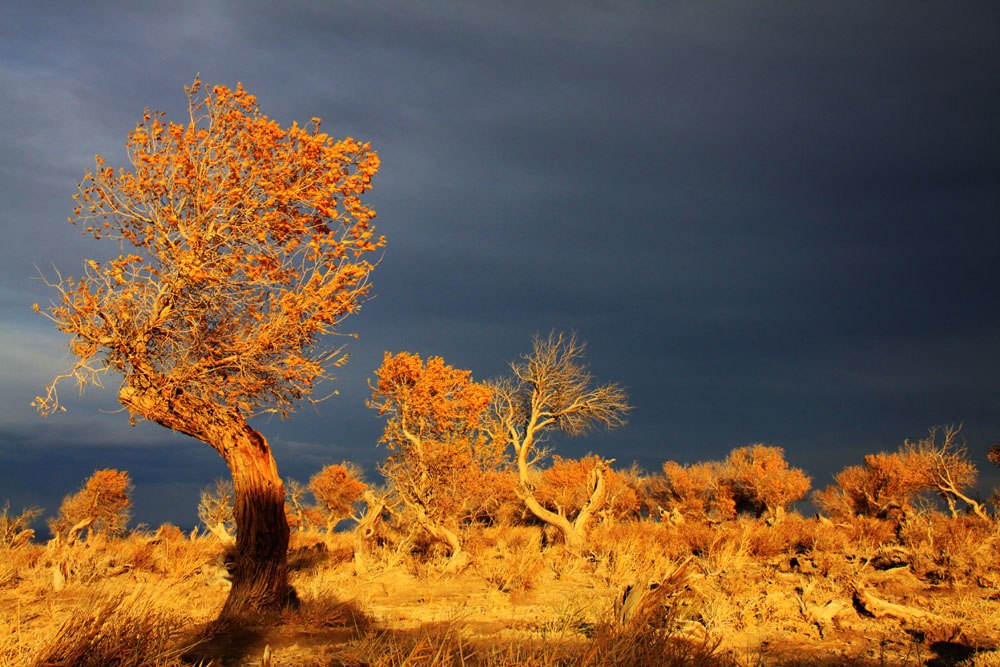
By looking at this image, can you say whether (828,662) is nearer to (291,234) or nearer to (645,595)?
(645,595)

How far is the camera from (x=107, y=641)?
5246 mm

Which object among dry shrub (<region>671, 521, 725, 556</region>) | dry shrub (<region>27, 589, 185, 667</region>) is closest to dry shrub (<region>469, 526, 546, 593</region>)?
dry shrub (<region>671, 521, 725, 556</region>)

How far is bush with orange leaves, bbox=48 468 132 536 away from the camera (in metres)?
33.4

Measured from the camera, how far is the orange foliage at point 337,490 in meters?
41.2

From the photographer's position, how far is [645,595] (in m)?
7.23

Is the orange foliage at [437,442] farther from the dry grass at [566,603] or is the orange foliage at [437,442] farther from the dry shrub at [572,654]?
the dry shrub at [572,654]

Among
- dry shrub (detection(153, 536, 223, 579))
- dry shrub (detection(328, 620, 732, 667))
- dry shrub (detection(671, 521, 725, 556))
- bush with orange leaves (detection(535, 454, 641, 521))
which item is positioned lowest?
dry shrub (detection(153, 536, 223, 579))

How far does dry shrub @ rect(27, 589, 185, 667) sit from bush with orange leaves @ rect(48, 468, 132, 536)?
32.3 m

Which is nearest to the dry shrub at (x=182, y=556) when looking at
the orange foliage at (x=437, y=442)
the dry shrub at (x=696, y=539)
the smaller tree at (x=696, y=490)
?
the orange foliage at (x=437, y=442)

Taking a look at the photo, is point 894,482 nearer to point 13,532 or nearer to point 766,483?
point 766,483

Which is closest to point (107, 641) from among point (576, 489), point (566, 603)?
point (566, 603)

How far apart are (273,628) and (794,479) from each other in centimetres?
4076

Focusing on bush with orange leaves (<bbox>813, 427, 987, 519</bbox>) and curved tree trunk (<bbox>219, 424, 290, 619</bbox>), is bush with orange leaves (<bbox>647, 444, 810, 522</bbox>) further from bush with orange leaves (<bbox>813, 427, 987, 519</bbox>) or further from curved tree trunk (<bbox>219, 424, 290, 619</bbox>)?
curved tree trunk (<bbox>219, 424, 290, 619</bbox>)

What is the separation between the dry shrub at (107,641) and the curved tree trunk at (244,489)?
4.35 m
